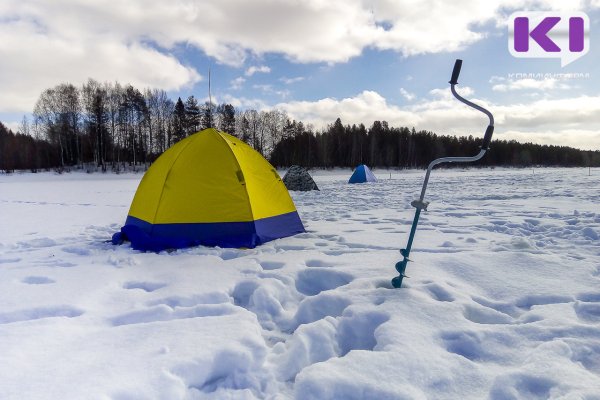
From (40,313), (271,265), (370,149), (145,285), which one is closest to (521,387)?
(271,265)

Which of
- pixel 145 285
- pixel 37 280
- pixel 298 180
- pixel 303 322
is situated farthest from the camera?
pixel 298 180

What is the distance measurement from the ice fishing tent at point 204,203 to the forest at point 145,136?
22.3 meters

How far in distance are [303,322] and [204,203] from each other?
8.97 ft

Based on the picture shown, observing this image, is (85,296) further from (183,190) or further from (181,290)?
(183,190)

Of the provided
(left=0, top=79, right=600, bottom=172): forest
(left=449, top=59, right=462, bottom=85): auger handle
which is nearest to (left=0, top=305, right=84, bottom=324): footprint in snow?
(left=449, top=59, right=462, bottom=85): auger handle

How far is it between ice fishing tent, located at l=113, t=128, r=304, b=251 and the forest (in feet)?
73.1

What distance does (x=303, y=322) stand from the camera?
279cm

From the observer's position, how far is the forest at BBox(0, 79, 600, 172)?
4069 centimetres

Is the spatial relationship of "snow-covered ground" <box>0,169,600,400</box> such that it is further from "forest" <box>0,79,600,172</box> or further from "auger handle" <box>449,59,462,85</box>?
"forest" <box>0,79,600,172</box>

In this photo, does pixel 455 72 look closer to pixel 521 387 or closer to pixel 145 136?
pixel 521 387

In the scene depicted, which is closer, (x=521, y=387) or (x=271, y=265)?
(x=521, y=387)

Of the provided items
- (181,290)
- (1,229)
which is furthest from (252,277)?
(1,229)

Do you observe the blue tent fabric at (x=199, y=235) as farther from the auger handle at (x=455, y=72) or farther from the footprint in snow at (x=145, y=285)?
the auger handle at (x=455, y=72)

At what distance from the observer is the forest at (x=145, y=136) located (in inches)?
1602
